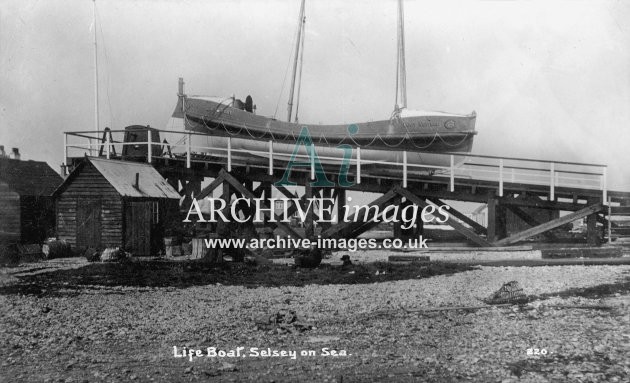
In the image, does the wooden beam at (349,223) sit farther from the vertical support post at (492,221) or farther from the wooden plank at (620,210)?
the wooden plank at (620,210)

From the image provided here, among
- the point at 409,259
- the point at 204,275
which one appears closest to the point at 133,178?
the point at 204,275

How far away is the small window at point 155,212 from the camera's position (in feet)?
53.5

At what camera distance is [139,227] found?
53.4 feet

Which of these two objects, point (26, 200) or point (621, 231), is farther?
point (621, 231)

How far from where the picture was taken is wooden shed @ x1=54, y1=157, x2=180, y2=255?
53.3 feet

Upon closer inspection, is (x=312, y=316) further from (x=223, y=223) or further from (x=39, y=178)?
(x=39, y=178)

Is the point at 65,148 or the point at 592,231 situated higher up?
the point at 65,148

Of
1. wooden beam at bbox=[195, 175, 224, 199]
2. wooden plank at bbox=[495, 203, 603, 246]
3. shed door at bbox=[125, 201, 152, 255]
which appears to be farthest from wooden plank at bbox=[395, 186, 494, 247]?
shed door at bbox=[125, 201, 152, 255]

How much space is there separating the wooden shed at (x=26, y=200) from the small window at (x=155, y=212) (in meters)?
7.81

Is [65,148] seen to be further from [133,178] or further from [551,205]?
[551,205]

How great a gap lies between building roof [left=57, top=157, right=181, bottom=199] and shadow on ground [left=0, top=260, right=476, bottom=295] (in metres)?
2.90

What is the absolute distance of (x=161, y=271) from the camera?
13016 millimetres

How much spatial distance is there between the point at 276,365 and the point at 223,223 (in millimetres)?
10769

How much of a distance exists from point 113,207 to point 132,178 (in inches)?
41.6
